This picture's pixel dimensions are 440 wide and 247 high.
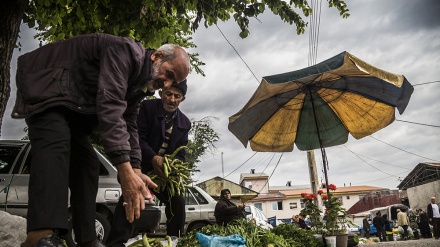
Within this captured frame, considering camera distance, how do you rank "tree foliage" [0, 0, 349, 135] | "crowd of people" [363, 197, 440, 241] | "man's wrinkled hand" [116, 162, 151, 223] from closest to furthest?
"man's wrinkled hand" [116, 162, 151, 223]
"tree foliage" [0, 0, 349, 135]
"crowd of people" [363, 197, 440, 241]

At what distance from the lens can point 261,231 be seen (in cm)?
447

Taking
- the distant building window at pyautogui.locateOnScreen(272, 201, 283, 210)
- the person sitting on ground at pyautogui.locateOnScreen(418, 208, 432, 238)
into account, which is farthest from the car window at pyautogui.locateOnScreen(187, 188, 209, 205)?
the distant building window at pyautogui.locateOnScreen(272, 201, 283, 210)

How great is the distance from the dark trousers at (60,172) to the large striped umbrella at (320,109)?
458 cm

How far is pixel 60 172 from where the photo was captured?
1.75 meters

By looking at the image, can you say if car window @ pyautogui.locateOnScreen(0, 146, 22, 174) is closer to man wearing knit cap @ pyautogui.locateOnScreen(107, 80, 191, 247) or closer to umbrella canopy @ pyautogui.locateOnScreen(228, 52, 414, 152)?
man wearing knit cap @ pyautogui.locateOnScreen(107, 80, 191, 247)

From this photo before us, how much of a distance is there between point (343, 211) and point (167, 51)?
4.90 meters

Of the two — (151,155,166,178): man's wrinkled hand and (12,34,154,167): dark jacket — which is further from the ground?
(12,34,154,167): dark jacket

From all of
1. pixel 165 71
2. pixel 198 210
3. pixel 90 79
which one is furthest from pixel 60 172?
pixel 198 210

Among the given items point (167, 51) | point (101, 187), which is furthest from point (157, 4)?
point (101, 187)

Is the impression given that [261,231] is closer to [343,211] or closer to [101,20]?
[343,211]

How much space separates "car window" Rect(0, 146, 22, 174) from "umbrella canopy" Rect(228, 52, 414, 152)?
13.8 feet

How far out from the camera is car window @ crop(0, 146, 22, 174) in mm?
5496

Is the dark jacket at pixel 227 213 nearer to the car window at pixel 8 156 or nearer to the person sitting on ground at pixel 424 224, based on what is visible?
the car window at pixel 8 156

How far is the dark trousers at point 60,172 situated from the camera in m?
1.66
